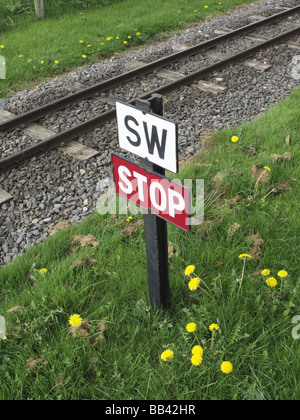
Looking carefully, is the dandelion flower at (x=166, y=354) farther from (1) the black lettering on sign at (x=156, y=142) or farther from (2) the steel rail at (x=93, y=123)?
(2) the steel rail at (x=93, y=123)

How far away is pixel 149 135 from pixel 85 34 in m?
7.80

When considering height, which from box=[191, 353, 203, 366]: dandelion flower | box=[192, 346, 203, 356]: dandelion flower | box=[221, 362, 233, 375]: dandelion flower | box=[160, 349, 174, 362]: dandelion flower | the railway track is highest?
the railway track

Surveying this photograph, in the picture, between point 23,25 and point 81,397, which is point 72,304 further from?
point 23,25

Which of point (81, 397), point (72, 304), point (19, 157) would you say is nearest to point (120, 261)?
point (72, 304)

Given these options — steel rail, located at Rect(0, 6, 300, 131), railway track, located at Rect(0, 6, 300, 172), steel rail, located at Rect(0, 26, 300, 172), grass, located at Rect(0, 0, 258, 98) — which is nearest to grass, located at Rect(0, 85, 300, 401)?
steel rail, located at Rect(0, 26, 300, 172)

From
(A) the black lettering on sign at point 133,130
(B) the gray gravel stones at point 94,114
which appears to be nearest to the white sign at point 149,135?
(A) the black lettering on sign at point 133,130

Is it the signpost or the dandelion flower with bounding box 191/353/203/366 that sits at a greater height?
the signpost

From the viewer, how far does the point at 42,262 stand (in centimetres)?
352

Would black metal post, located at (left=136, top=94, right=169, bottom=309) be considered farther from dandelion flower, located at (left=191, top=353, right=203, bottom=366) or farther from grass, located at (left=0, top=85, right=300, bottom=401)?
dandelion flower, located at (left=191, top=353, right=203, bottom=366)

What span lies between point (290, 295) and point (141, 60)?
20.3ft

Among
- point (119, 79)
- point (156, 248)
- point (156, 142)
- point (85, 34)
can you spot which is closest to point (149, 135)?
point (156, 142)

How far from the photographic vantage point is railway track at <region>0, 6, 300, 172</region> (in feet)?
17.7

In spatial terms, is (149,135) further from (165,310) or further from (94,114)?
(94,114)

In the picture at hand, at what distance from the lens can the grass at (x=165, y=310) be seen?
242cm
